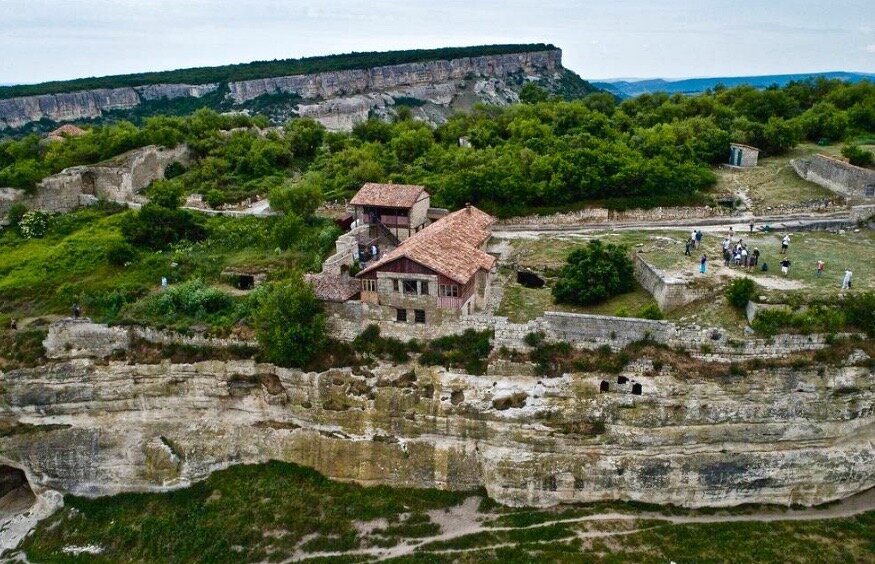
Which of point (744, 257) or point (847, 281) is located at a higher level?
point (744, 257)

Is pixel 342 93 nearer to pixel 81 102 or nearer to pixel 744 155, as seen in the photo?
pixel 81 102

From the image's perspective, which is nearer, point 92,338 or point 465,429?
point 465,429

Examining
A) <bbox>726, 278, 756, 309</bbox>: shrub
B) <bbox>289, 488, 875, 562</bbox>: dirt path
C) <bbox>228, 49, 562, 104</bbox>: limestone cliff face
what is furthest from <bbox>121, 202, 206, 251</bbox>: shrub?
<bbox>228, 49, 562, 104</bbox>: limestone cliff face

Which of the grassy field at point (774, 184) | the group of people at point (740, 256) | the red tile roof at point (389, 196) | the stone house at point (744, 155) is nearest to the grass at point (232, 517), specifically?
the red tile roof at point (389, 196)

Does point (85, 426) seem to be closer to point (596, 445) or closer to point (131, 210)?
point (131, 210)

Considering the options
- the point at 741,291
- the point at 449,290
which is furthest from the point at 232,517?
the point at 741,291

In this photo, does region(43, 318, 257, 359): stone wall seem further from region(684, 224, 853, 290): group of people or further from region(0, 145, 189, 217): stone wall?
region(684, 224, 853, 290): group of people
